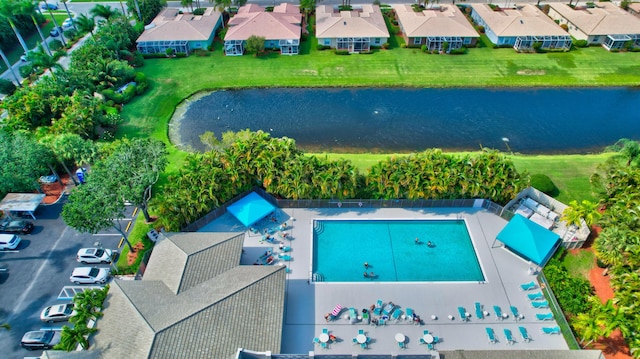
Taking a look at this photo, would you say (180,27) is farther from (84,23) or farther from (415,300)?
(415,300)

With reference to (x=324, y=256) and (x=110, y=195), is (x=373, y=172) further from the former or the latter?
(x=110, y=195)

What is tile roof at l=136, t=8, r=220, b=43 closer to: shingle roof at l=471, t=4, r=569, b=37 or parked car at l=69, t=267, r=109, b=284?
parked car at l=69, t=267, r=109, b=284

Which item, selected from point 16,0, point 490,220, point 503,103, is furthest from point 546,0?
point 16,0

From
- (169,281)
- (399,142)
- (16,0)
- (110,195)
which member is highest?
(16,0)

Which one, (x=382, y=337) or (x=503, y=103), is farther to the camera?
(x=503, y=103)

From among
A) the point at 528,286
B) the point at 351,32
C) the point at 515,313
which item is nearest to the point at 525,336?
the point at 515,313

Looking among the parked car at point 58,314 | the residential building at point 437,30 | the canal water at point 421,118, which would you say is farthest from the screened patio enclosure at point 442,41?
the parked car at point 58,314

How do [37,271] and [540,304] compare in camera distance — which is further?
[37,271]
